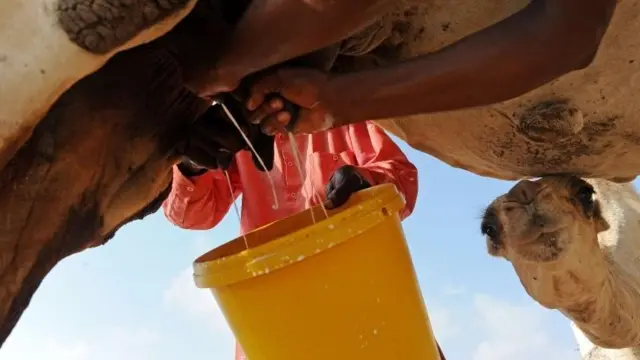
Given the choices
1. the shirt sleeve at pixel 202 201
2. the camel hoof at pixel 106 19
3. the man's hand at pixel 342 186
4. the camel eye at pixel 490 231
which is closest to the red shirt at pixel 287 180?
the shirt sleeve at pixel 202 201

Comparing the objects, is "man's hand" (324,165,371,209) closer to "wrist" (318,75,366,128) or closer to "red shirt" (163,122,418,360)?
"wrist" (318,75,366,128)

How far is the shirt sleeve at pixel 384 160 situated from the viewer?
1.31 m

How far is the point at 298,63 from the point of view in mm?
767

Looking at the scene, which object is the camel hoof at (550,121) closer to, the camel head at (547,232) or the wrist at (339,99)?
the camel head at (547,232)

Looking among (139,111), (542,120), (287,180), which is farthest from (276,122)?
(287,180)

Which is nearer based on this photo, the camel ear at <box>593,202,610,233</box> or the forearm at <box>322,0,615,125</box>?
the forearm at <box>322,0,615,125</box>

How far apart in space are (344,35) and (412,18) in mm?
201

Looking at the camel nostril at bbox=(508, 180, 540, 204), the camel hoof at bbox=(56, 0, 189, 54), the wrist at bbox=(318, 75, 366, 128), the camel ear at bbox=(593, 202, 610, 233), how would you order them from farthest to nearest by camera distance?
the camel ear at bbox=(593, 202, 610, 233), the camel nostril at bbox=(508, 180, 540, 204), the wrist at bbox=(318, 75, 366, 128), the camel hoof at bbox=(56, 0, 189, 54)

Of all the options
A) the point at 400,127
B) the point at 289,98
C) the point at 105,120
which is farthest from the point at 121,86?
the point at 400,127

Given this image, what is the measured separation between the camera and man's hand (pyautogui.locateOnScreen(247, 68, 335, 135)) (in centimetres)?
73

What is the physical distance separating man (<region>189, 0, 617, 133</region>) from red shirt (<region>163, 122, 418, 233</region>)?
0.59 metres

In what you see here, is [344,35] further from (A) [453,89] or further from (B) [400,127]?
(B) [400,127]

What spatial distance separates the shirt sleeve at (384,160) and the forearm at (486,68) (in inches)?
21.3

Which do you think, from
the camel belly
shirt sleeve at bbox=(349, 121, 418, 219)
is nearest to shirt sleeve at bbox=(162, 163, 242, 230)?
shirt sleeve at bbox=(349, 121, 418, 219)
